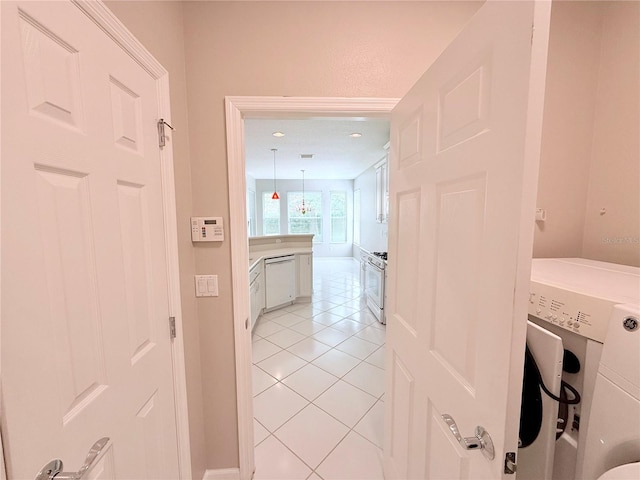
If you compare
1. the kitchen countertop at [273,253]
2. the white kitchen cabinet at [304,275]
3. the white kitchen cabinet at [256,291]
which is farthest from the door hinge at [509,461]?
the white kitchen cabinet at [304,275]

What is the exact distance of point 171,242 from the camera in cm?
110

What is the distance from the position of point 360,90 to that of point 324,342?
264cm

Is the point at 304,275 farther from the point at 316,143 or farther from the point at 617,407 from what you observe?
the point at 617,407

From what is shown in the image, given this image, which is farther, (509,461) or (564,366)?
(564,366)

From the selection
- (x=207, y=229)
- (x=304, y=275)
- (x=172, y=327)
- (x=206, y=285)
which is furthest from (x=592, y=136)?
(x=304, y=275)

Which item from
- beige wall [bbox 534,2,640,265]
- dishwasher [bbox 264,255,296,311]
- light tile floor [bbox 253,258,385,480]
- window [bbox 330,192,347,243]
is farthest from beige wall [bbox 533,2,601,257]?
window [bbox 330,192,347,243]

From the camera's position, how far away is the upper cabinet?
4258mm

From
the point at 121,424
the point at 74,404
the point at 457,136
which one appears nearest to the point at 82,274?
the point at 74,404

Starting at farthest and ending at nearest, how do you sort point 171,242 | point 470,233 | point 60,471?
1. point 171,242
2. point 470,233
3. point 60,471

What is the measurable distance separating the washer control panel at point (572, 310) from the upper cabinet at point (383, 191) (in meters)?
3.28

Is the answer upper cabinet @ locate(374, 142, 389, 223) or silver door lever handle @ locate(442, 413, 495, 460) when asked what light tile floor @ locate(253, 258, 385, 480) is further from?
upper cabinet @ locate(374, 142, 389, 223)

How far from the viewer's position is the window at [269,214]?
8414mm

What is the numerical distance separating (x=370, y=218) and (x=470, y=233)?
16.5ft

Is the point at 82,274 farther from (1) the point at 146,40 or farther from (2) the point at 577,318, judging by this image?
(2) the point at 577,318
